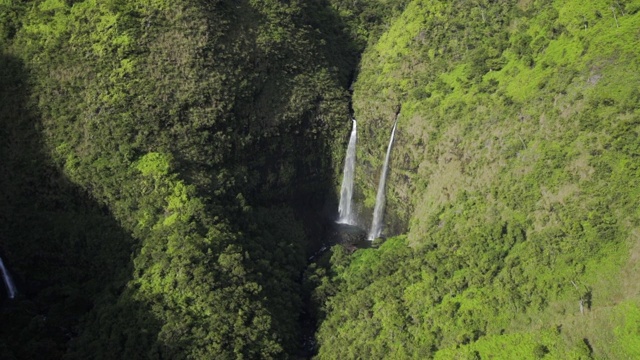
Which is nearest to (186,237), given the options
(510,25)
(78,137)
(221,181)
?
(221,181)

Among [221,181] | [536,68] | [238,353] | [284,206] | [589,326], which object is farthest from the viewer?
[284,206]

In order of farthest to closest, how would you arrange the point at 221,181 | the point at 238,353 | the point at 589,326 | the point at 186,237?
the point at 221,181
the point at 186,237
the point at 238,353
the point at 589,326

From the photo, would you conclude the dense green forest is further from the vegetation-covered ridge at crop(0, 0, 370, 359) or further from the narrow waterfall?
the narrow waterfall

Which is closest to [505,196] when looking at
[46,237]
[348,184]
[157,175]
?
[348,184]

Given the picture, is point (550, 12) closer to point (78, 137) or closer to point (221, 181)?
point (221, 181)

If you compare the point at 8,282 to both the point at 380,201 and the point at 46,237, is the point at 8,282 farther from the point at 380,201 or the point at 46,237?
the point at 380,201

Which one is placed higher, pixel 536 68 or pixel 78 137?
pixel 536 68

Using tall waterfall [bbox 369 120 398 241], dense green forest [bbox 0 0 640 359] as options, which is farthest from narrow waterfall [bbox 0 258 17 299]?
tall waterfall [bbox 369 120 398 241]

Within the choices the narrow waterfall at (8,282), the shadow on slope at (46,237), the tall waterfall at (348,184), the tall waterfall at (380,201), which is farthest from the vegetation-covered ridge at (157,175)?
the tall waterfall at (380,201)

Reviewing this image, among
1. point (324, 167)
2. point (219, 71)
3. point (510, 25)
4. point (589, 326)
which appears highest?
point (510, 25)
